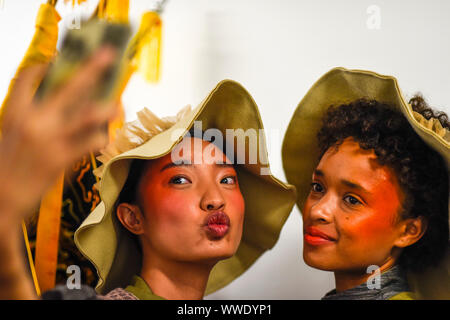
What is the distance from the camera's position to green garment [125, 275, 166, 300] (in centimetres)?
115

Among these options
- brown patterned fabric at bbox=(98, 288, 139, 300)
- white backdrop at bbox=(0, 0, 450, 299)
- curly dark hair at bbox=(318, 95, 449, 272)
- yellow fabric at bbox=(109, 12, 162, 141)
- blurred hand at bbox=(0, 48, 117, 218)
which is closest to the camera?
blurred hand at bbox=(0, 48, 117, 218)

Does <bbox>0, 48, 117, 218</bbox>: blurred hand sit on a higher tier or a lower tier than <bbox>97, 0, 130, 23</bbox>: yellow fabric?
lower

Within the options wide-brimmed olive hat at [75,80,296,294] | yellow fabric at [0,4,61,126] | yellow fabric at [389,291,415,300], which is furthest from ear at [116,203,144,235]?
yellow fabric at [389,291,415,300]

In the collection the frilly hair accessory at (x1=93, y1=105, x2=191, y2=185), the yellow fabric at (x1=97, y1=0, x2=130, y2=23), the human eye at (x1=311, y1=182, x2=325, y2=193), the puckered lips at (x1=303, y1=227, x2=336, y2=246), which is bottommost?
the puckered lips at (x1=303, y1=227, x2=336, y2=246)

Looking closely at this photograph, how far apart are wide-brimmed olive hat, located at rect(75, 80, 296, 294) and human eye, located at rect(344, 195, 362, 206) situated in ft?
0.57

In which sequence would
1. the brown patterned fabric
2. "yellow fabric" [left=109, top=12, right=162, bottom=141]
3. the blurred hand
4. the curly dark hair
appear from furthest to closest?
1. "yellow fabric" [left=109, top=12, right=162, bottom=141]
2. the curly dark hair
3. the brown patterned fabric
4. the blurred hand

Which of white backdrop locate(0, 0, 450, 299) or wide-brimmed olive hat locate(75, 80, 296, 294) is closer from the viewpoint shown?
wide-brimmed olive hat locate(75, 80, 296, 294)

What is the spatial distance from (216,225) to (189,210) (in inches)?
2.8

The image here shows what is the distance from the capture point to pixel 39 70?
91 centimetres

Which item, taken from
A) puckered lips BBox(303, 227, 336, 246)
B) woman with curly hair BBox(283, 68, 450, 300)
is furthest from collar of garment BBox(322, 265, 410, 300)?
puckered lips BBox(303, 227, 336, 246)

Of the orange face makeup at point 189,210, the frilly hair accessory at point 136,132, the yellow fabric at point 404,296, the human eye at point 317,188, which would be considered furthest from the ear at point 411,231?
the frilly hair accessory at point 136,132

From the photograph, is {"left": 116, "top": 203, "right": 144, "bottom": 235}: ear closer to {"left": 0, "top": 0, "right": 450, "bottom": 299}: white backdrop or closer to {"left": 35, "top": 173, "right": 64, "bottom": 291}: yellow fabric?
{"left": 35, "top": 173, "right": 64, "bottom": 291}: yellow fabric

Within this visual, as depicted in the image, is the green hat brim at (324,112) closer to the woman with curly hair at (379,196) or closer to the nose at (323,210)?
the woman with curly hair at (379,196)

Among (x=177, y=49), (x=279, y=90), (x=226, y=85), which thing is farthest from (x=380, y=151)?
(x=177, y=49)
